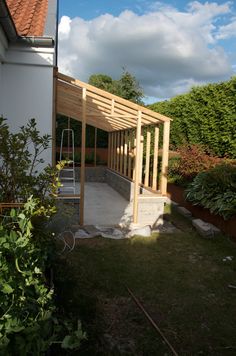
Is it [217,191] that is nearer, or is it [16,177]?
[16,177]

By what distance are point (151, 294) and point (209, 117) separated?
9350mm

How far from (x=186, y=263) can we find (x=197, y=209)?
3.07 metres

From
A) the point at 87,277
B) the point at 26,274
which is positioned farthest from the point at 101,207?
the point at 26,274

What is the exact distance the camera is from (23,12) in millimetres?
7230

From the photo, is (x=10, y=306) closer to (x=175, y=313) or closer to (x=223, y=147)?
(x=175, y=313)

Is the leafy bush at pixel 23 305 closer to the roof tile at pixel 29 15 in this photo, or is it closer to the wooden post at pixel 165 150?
the roof tile at pixel 29 15

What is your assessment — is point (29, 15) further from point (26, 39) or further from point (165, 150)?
point (165, 150)

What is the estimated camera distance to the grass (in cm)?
349

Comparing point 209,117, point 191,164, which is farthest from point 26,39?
point 209,117

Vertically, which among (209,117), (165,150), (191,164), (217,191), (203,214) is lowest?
(203,214)

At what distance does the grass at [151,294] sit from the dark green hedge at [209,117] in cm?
567

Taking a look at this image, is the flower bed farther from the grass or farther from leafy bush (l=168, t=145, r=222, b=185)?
the grass

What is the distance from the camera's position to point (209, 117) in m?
12.6

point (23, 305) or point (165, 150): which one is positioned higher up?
point (165, 150)
